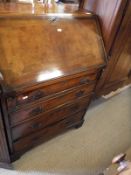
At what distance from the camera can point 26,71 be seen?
0.96 meters

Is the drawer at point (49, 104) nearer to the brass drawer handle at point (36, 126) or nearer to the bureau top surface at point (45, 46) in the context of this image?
the brass drawer handle at point (36, 126)

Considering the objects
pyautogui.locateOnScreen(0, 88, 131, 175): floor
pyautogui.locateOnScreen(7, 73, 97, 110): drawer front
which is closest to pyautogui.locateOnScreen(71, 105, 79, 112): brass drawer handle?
pyautogui.locateOnScreen(7, 73, 97, 110): drawer front

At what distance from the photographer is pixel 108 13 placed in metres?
1.33

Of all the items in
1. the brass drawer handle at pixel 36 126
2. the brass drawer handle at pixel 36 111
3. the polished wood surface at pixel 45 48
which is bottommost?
the brass drawer handle at pixel 36 126

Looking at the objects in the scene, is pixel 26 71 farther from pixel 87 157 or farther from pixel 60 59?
pixel 87 157

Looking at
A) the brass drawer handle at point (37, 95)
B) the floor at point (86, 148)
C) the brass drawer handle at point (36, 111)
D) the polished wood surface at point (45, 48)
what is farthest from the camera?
the floor at point (86, 148)

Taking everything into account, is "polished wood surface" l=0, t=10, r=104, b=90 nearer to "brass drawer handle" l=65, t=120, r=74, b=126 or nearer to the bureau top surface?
the bureau top surface

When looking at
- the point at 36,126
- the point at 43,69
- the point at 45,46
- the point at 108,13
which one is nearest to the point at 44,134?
the point at 36,126

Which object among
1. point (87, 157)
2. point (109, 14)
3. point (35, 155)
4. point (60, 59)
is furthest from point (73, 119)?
point (109, 14)

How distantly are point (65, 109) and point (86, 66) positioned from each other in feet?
1.43

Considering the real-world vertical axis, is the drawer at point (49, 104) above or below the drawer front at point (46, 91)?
below

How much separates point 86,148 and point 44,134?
50 centimetres

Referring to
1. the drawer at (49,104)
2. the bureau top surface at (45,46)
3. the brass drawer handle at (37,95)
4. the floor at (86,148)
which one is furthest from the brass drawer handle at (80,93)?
the floor at (86,148)

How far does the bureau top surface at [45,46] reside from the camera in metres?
0.93
